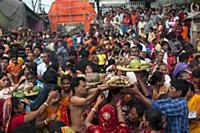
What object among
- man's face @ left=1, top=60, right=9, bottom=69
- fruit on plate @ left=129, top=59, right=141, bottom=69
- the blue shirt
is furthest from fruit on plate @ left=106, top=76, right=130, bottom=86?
man's face @ left=1, top=60, right=9, bottom=69

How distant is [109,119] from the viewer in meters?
4.93

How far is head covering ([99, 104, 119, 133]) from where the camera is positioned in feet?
16.2

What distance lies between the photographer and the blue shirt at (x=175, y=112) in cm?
506

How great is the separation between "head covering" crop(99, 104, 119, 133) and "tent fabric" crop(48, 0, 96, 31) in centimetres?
1963

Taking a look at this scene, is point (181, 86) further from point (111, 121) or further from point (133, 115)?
point (111, 121)

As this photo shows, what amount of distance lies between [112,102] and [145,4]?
24.4 m

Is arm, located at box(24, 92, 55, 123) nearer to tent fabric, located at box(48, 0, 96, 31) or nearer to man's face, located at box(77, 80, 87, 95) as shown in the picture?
man's face, located at box(77, 80, 87, 95)

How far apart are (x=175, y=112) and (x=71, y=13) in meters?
20.4

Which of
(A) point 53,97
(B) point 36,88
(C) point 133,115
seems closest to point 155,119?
(C) point 133,115

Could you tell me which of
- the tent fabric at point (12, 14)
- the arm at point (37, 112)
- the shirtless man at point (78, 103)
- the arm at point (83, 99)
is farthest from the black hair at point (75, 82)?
the tent fabric at point (12, 14)

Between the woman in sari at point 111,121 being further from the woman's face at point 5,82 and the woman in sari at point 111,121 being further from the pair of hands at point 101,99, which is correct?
the woman's face at point 5,82

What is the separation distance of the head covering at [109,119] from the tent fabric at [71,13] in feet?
64.4

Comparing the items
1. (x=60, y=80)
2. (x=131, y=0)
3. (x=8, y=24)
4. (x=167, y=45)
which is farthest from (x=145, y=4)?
(x=60, y=80)

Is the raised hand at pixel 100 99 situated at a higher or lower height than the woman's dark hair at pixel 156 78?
lower
